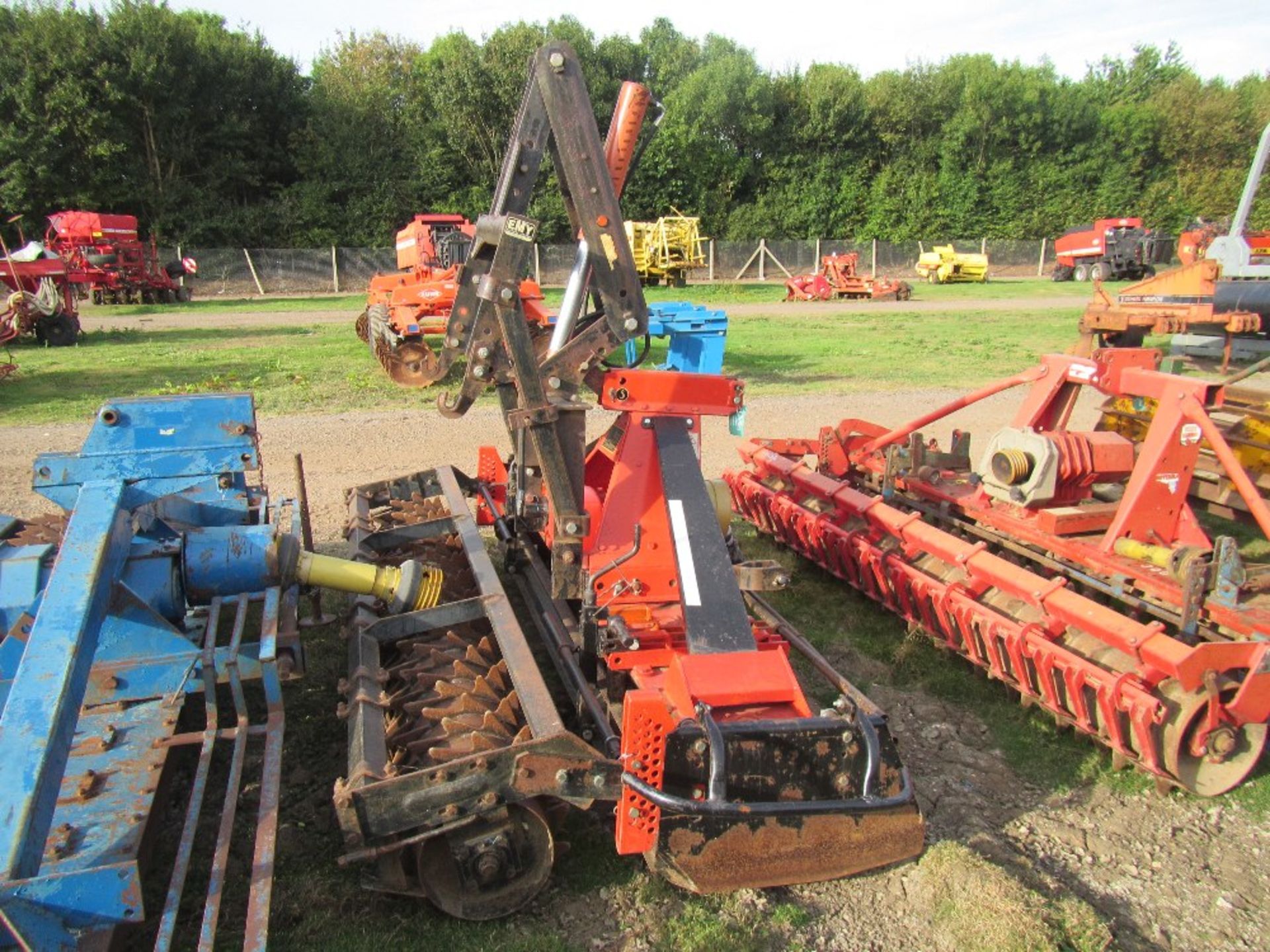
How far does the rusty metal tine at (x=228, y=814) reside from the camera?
2568 millimetres

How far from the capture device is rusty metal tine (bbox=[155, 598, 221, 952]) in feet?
8.52

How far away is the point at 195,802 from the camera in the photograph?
119 inches

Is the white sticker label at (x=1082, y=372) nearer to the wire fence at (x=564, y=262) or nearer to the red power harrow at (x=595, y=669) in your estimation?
the red power harrow at (x=595, y=669)

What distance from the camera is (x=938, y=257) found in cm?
3594

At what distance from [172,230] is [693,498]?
35.9 m

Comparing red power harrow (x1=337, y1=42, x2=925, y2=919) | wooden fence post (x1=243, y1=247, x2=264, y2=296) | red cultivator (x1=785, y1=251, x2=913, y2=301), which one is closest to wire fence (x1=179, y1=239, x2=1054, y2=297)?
wooden fence post (x1=243, y1=247, x2=264, y2=296)

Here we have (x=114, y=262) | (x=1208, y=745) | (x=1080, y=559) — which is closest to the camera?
(x=1208, y=745)

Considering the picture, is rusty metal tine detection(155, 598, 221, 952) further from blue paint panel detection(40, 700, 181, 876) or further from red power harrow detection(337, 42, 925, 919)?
red power harrow detection(337, 42, 925, 919)

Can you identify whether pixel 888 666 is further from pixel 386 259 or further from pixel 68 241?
pixel 386 259

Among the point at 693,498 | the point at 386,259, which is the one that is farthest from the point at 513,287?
the point at 386,259

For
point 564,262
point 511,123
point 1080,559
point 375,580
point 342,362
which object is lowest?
point 1080,559

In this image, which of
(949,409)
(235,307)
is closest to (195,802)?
(949,409)

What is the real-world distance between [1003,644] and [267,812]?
3.69 meters

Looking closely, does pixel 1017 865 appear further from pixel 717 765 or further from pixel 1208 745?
pixel 717 765
